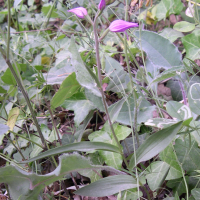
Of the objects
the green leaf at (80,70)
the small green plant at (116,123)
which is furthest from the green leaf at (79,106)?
the green leaf at (80,70)

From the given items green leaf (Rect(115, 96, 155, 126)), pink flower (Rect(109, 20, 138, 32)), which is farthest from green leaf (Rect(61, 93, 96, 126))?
pink flower (Rect(109, 20, 138, 32))

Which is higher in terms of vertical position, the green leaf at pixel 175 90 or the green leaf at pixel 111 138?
the green leaf at pixel 175 90

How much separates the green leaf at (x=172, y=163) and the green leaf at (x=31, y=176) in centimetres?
23

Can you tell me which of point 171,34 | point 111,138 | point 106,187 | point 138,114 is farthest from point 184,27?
point 106,187

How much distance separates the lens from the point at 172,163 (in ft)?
1.80

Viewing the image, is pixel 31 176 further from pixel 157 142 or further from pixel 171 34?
pixel 171 34

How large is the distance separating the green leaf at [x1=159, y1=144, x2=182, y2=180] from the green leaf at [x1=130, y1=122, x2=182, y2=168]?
11 centimetres

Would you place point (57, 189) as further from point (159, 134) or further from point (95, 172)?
point (159, 134)

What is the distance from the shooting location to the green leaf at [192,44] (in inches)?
31.0

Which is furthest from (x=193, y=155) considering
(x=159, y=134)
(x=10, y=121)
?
(x=10, y=121)

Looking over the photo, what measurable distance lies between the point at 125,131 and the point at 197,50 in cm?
45

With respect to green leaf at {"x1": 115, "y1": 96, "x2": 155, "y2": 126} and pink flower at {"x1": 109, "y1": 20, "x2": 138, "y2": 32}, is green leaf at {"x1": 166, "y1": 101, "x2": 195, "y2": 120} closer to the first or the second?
green leaf at {"x1": 115, "y1": 96, "x2": 155, "y2": 126}

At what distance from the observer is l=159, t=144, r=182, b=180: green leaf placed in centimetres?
55

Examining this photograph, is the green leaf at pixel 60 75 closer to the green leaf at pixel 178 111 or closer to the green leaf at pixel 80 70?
the green leaf at pixel 80 70
